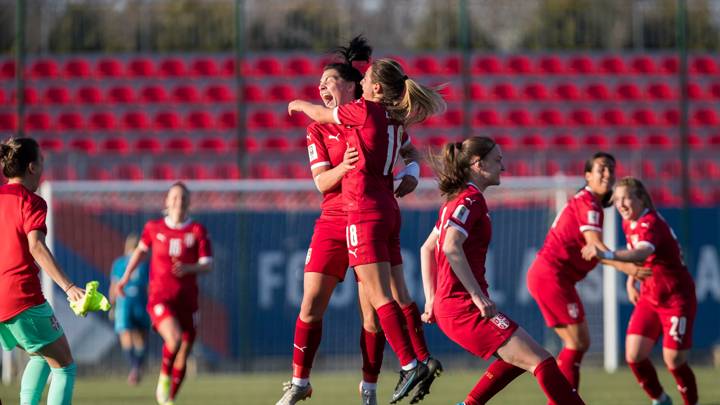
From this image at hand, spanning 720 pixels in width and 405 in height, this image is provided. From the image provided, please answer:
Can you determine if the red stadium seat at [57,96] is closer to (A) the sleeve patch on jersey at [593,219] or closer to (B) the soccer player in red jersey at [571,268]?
(B) the soccer player in red jersey at [571,268]

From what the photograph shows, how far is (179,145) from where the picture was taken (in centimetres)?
1883

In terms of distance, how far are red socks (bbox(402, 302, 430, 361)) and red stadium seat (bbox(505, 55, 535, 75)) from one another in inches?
520

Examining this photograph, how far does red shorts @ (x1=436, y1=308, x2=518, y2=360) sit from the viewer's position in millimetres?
6391

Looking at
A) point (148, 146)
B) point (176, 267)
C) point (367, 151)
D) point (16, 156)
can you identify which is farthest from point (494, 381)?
point (148, 146)

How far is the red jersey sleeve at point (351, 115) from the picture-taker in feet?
22.1

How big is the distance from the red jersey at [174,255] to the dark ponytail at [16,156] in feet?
11.9

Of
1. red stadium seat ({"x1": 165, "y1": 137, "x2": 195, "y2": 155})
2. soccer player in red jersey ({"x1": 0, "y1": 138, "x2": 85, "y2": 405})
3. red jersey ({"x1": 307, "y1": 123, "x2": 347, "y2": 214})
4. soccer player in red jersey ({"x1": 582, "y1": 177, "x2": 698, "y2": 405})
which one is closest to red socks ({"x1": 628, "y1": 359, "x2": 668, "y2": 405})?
soccer player in red jersey ({"x1": 582, "y1": 177, "x2": 698, "y2": 405})

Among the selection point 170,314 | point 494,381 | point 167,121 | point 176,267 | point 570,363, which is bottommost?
point 570,363

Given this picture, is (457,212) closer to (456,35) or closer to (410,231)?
(410,231)

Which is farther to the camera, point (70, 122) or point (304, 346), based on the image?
point (70, 122)

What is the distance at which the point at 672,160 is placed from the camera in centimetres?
1861

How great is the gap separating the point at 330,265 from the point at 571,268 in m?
2.63

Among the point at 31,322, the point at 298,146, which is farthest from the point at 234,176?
the point at 31,322

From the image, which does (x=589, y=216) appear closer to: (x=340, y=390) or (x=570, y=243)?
Answer: (x=570, y=243)
